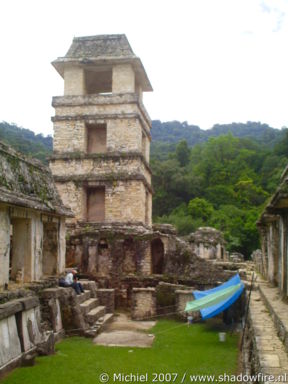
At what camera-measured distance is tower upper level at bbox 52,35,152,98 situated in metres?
19.0

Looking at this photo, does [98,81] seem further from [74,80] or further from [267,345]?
[267,345]

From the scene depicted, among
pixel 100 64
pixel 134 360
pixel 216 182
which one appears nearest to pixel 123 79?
pixel 100 64

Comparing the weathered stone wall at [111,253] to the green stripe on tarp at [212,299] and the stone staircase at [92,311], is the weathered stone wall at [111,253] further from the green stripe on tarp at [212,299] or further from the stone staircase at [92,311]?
the green stripe on tarp at [212,299]

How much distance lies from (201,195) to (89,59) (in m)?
28.0

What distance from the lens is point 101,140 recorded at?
20.0 metres

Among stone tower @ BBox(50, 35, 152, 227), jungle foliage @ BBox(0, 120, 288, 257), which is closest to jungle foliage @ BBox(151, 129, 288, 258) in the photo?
jungle foliage @ BBox(0, 120, 288, 257)

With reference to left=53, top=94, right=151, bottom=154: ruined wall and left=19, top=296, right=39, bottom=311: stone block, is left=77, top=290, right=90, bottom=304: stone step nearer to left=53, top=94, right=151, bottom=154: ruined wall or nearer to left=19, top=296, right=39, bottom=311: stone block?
left=19, top=296, right=39, bottom=311: stone block

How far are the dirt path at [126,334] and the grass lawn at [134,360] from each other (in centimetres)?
33

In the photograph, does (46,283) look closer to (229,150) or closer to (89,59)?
(89,59)

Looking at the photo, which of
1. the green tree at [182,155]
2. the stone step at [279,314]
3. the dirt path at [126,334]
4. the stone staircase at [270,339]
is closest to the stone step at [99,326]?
the dirt path at [126,334]

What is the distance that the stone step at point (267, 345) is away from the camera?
4.84 meters

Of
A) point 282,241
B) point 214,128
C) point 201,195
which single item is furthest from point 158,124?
point 282,241

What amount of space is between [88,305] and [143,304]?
2138 mm

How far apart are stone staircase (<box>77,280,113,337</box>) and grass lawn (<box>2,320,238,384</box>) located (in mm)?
829
